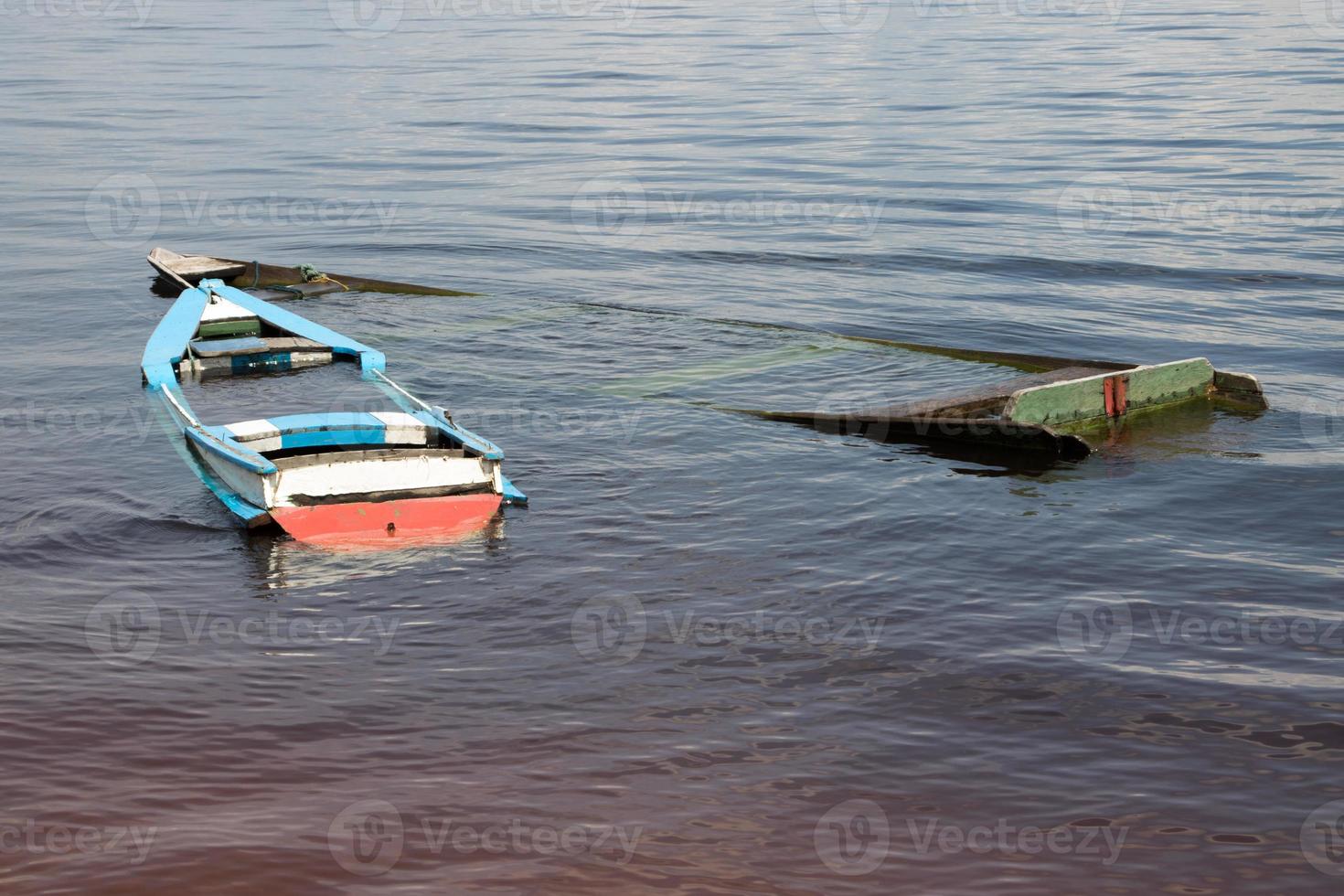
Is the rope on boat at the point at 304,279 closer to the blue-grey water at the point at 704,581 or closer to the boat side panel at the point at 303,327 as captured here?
the blue-grey water at the point at 704,581

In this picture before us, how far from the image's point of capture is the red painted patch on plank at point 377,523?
1127 centimetres

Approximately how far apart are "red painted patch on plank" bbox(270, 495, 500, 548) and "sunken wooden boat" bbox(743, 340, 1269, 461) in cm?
490

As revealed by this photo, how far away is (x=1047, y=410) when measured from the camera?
14211mm

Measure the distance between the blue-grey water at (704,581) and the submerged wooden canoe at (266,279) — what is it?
0.74m

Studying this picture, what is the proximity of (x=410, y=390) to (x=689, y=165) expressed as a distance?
791 inches

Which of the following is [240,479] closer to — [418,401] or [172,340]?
[418,401]

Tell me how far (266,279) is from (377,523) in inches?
470

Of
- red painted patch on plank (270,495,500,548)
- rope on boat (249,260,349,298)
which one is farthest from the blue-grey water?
rope on boat (249,260,349,298)

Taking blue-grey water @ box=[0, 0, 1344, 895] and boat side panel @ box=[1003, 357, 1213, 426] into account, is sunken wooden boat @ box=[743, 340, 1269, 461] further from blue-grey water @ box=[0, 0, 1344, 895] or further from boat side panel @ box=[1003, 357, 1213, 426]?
blue-grey water @ box=[0, 0, 1344, 895]

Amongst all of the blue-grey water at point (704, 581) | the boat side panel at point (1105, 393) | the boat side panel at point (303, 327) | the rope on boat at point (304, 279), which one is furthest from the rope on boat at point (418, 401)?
the rope on boat at point (304, 279)

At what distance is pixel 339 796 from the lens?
25.2 ft

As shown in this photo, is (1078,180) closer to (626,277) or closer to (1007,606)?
(626,277)

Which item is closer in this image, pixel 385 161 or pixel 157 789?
pixel 157 789

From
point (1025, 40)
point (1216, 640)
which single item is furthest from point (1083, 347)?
point (1025, 40)
